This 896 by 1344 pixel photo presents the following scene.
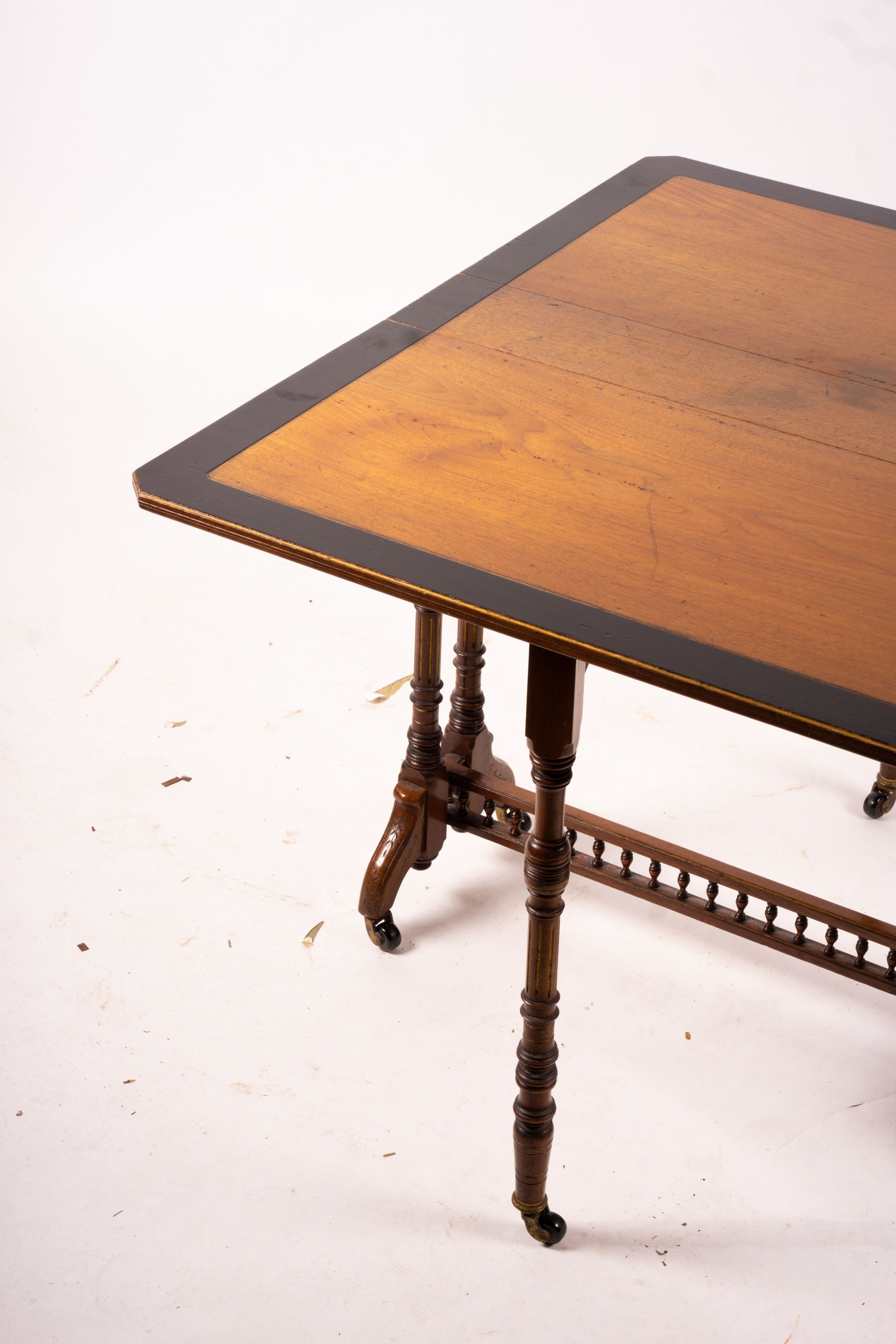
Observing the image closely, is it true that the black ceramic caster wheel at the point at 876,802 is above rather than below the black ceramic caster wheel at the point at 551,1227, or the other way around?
above

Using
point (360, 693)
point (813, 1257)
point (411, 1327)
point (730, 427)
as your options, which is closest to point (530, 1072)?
point (411, 1327)

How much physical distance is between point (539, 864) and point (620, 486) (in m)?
0.53

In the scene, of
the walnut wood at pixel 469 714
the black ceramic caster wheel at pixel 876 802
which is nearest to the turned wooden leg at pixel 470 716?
the walnut wood at pixel 469 714

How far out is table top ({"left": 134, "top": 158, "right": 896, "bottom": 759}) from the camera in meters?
1.45

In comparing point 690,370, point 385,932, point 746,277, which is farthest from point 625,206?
point 385,932

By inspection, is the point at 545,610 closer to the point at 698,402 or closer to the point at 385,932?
the point at 698,402

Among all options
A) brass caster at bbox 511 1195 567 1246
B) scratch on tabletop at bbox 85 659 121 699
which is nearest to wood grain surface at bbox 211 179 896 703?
brass caster at bbox 511 1195 567 1246

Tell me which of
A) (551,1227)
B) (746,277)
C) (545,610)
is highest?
(746,277)

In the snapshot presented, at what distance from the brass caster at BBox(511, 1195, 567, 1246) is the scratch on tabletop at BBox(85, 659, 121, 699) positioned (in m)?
1.58

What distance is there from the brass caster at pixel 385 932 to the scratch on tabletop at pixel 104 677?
3.20 ft

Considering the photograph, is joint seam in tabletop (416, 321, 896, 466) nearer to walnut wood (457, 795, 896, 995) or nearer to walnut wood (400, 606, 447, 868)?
walnut wood (400, 606, 447, 868)

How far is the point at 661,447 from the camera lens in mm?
1754

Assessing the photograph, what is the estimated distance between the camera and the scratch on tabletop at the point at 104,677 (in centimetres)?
315

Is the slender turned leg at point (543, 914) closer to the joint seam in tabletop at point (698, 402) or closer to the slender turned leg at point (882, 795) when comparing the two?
the joint seam in tabletop at point (698, 402)
